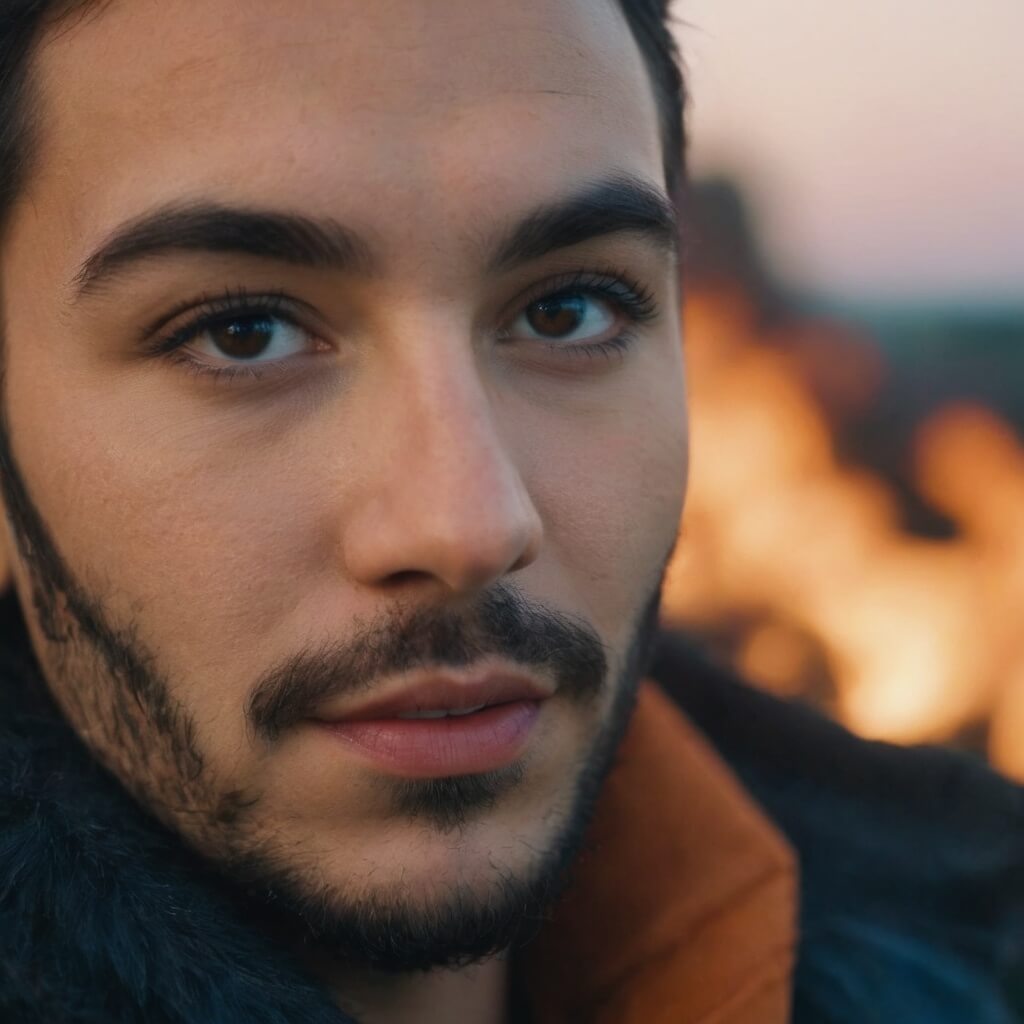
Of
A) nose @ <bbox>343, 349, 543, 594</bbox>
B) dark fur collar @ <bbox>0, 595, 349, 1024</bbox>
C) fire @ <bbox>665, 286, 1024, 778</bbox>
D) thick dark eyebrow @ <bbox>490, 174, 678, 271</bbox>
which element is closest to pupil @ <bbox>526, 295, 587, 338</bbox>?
thick dark eyebrow @ <bbox>490, 174, 678, 271</bbox>

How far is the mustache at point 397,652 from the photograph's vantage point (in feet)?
4.15

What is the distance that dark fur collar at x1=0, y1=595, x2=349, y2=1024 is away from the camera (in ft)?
3.66

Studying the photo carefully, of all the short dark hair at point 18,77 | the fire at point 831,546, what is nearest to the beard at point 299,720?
the short dark hair at point 18,77

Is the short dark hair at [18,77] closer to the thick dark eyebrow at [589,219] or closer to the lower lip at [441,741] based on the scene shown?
A: the thick dark eyebrow at [589,219]

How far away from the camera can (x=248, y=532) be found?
128 centimetres

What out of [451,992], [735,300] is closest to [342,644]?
[451,992]

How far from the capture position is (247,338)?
1327mm

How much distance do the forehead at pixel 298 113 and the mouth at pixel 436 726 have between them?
1.73 feet

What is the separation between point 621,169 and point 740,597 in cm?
261

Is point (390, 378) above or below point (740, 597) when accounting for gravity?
above

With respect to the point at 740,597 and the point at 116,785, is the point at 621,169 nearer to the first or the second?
the point at 116,785

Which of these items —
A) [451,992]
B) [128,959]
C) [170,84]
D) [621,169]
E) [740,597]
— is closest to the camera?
[128,959]

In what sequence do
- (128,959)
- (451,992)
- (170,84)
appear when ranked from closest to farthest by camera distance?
Result: (128,959)
(170,84)
(451,992)

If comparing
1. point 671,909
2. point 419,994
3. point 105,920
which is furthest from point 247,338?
point 671,909
